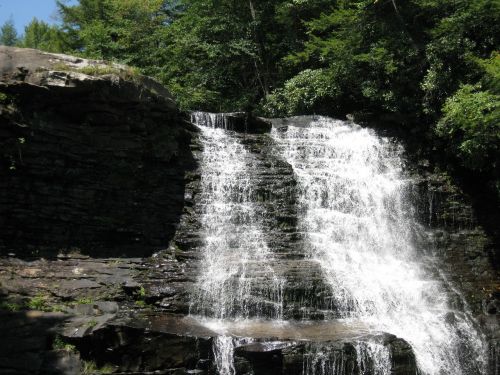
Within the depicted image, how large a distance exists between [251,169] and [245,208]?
1.53 metres

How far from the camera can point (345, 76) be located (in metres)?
18.0

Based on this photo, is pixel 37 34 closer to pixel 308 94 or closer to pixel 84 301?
pixel 308 94

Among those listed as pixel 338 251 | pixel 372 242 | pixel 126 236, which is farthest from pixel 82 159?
pixel 372 242

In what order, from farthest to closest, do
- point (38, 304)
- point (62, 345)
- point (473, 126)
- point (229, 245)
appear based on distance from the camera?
point (473, 126) < point (229, 245) < point (38, 304) < point (62, 345)

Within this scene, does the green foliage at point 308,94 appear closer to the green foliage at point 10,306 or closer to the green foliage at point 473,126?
the green foliage at point 473,126

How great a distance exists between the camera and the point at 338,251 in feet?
40.0

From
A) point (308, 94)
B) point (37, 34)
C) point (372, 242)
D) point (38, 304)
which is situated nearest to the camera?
point (38, 304)

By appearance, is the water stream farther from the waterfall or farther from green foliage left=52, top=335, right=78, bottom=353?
green foliage left=52, top=335, right=78, bottom=353

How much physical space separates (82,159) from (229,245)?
14.6 feet

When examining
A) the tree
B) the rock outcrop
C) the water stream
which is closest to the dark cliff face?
the rock outcrop

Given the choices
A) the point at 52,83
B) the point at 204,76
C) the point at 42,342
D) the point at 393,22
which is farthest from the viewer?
the point at 204,76

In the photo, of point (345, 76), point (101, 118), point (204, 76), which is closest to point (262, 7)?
point (204, 76)

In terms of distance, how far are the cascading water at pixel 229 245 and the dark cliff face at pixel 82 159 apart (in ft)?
3.74

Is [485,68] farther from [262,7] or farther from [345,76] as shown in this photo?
[262,7]
